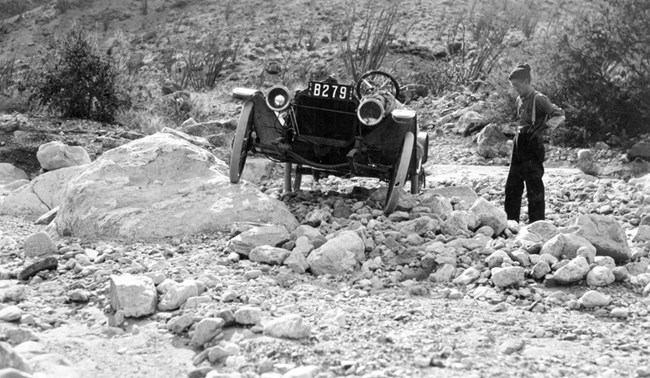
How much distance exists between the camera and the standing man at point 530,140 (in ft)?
25.9

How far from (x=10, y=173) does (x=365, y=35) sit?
42.1 feet

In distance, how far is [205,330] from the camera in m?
4.57

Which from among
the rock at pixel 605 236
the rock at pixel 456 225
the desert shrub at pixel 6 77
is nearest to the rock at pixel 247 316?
the rock at pixel 456 225

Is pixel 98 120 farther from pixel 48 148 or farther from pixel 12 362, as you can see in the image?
pixel 12 362

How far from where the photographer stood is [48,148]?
1088cm

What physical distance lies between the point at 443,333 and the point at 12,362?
2200 millimetres

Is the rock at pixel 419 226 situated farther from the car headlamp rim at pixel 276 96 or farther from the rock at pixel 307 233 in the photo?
the car headlamp rim at pixel 276 96

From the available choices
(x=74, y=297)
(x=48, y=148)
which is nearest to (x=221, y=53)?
(x=48, y=148)

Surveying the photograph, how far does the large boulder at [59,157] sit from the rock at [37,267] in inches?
192

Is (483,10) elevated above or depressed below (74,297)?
above

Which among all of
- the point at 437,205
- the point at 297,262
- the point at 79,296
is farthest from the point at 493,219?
the point at 79,296

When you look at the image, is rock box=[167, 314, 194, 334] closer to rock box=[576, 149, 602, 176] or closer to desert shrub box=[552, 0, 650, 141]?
rock box=[576, 149, 602, 176]

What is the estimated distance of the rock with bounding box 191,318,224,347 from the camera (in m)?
4.56

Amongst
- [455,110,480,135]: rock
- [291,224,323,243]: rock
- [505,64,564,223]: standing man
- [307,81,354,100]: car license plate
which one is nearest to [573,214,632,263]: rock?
[505,64,564,223]: standing man
